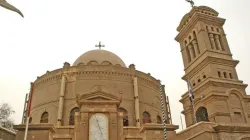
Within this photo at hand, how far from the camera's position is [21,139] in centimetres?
1872

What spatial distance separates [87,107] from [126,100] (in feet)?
33.4

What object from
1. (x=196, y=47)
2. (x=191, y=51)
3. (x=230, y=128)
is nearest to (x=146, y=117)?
(x=191, y=51)

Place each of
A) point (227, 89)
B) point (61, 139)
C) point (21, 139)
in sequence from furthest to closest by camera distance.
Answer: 1. point (227, 89)
2. point (61, 139)
3. point (21, 139)

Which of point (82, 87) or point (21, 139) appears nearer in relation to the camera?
point (21, 139)

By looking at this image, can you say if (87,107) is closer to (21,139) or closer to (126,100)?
(21,139)

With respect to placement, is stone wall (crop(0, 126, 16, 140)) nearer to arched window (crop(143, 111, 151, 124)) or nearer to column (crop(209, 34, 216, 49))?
arched window (crop(143, 111, 151, 124))

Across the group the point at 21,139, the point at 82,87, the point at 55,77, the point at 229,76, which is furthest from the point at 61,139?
the point at 229,76

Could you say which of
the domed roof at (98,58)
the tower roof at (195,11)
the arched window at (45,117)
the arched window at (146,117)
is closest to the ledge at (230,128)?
the arched window at (146,117)

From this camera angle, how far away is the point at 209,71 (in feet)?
92.1

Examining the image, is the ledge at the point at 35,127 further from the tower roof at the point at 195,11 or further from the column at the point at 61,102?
the tower roof at the point at 195,11

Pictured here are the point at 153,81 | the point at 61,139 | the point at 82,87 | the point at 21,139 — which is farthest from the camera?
the point at 153,81

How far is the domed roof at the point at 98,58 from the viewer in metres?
34.9

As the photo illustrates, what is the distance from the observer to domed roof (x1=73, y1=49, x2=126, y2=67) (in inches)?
1375

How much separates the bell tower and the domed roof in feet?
28.9
